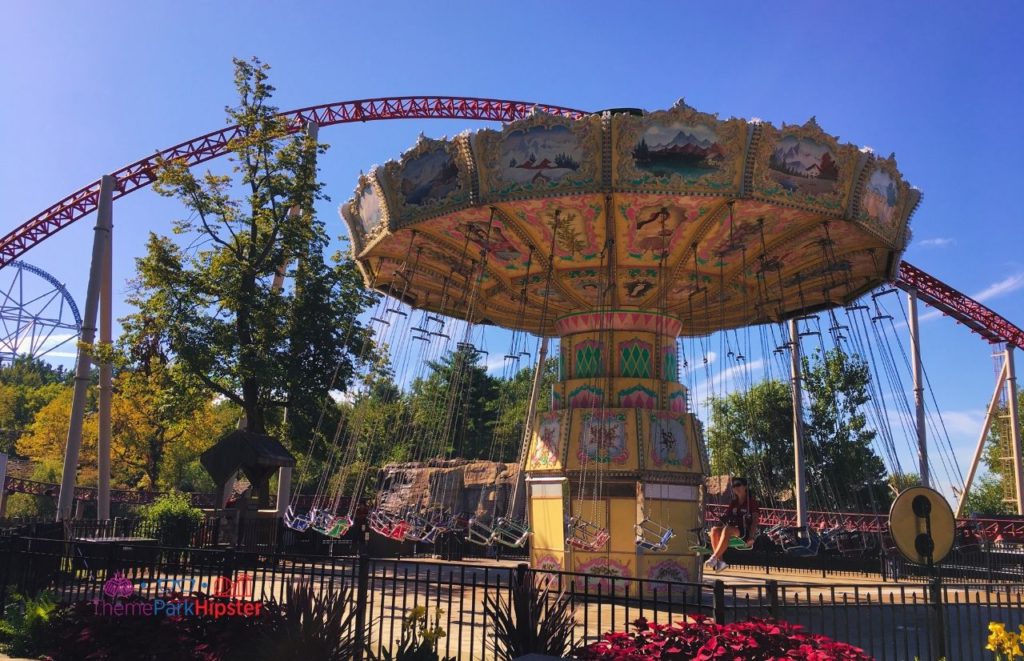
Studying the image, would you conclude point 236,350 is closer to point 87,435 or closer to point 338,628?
point 338,628

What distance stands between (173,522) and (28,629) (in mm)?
10364

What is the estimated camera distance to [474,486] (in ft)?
124

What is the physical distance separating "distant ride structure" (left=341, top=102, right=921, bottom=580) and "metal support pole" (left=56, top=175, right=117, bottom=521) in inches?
358

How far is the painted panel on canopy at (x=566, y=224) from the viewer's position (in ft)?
46.4

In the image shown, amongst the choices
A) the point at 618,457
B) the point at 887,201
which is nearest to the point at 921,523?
the point at 618,457

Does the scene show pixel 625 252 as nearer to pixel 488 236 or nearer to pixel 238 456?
pixel 488 236

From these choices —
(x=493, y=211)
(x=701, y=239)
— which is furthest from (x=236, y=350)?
(x=701, y=239)

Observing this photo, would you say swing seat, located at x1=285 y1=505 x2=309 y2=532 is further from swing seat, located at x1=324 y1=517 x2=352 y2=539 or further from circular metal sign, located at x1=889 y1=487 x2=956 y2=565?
circular metal sign, located at x1=889 y1=487 x2=956 y2=565

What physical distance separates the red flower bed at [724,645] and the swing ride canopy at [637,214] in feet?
27.3

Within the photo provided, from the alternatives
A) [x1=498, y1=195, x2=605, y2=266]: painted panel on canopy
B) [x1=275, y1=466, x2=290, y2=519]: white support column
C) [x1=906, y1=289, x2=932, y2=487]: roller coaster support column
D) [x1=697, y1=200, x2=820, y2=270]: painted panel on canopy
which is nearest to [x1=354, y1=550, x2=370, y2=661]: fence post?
[x1=498, y1=195, x2=605, y2=266]: painted panel on canopy

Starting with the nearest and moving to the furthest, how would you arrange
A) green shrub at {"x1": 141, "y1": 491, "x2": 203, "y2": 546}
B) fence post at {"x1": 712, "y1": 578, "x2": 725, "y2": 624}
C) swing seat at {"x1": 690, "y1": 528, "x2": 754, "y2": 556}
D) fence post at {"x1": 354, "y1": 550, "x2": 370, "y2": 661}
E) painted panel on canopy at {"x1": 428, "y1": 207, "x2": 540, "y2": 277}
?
1. fence post at {"x1": 354, "y1": 550, "x2": 370, "y2": 661}
2. fence post at {"x1": 712, "y1": 578, "x2": 725, "y2": 624}
3. swing seat at {"x1": 690, "y1": 528, "x2": 754, "y2": 556}
4. painted panel on canopy at {"x1": 428, "y1": 207, "x2": 540, "y2": 277}
5. green shrub at {"x1": 141, "y1": 491, "x2": 203, "y2": 546}

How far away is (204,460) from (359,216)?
787 centimetres

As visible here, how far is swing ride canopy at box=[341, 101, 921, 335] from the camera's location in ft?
43.3

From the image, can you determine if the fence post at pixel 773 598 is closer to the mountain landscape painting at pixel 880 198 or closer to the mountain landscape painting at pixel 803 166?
the mountain landscape painting at pixel 803 166
